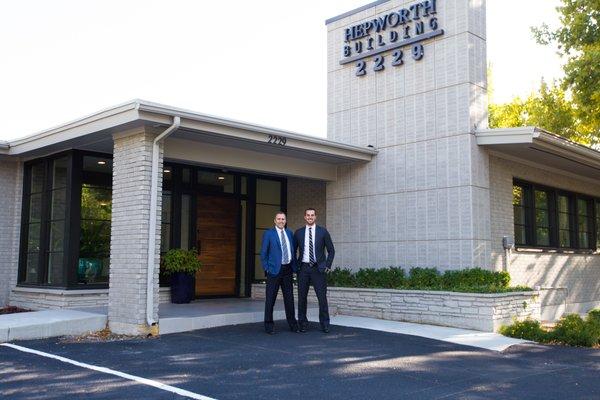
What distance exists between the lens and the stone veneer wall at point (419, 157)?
11258 millimetres

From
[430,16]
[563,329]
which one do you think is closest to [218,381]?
[563,329]

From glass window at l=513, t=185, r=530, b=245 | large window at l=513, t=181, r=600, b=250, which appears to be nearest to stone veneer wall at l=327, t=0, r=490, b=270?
glass window at l=513, t=185, r=530, b=245

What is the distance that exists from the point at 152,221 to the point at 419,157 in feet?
17.3

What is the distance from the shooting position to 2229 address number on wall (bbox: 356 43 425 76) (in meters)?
12.1

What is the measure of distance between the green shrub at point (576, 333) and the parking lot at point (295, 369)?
342 millimetres

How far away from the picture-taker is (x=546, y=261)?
1361 centimetres

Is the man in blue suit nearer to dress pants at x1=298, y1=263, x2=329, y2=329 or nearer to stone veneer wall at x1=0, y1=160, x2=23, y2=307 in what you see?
dress pants at x1=298, y1=263, x2=329, y2=329

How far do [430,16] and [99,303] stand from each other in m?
8.11

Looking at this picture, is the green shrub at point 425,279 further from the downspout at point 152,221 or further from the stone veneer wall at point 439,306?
the downspout at point 152,221

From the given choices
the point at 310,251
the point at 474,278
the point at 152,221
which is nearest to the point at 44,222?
the point at 152,221

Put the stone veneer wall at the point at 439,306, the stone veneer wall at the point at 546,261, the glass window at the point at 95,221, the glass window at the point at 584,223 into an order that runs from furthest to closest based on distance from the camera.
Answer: the glass window at the point at 584,223, the stone veneer wall at the point at 546,261, the glass window at the point at 95,221, the stone veneer wall at the point at 439,306

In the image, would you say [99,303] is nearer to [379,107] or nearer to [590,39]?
[379,107]

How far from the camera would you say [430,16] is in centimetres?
1203

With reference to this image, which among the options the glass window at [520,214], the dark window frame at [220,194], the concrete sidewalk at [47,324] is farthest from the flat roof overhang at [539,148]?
the concrete sidewalk at [47,324]
